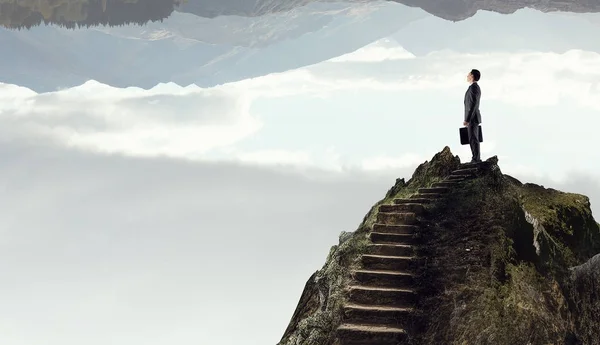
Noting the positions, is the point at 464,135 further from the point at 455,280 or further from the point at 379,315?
the point at 379,315

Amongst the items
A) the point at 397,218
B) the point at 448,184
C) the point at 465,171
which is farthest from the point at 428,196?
the point at 465,171

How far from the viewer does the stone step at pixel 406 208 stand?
47.9 ft

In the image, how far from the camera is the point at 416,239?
13.8 metres

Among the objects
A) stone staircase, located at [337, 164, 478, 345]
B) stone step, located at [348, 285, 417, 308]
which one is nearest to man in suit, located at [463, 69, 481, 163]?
stone staircase, located at [337, 164, 478, 345]

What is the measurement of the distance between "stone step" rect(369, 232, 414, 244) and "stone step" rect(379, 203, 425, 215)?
3.09 feet

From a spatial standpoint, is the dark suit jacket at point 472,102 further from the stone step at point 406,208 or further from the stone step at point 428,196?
the stone step at point 406,208

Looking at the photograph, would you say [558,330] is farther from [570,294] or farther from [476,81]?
[476,81]

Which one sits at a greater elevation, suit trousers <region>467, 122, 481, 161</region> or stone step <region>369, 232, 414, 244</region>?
suit trousers <region>467, 122, 481, 161</region>

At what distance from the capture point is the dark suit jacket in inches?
662

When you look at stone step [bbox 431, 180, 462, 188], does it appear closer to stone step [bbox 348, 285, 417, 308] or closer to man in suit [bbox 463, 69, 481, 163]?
man in suit [bbox 463, 69, 481, 163]

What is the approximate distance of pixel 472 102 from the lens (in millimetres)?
16891

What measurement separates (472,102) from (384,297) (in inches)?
264

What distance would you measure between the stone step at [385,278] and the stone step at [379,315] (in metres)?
0.74

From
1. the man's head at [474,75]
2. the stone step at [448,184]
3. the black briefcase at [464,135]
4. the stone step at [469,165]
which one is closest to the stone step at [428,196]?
the stone step at [448,184]
